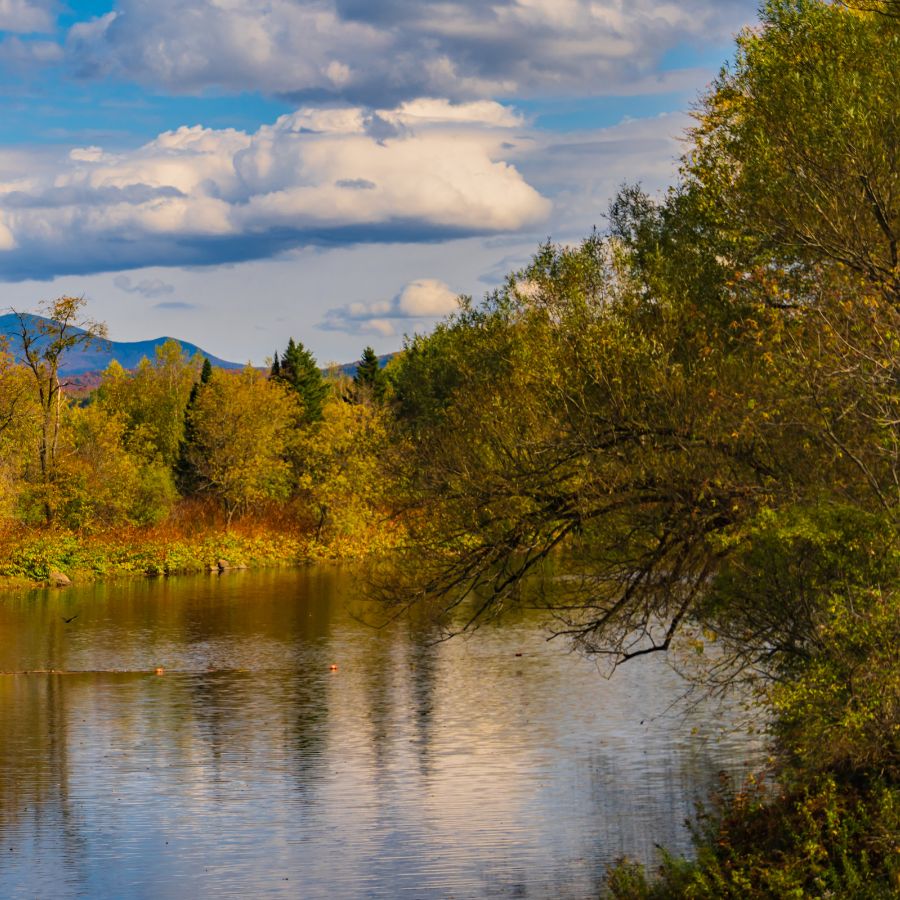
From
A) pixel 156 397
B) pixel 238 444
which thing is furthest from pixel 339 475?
pixel 156 397

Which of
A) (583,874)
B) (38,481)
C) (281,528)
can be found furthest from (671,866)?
(281,528)

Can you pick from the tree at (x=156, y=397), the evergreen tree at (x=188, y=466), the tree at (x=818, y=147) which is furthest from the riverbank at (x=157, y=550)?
the tree at (x=818, y=147)

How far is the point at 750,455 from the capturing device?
72.0ft

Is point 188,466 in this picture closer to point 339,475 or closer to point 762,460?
point 339,475

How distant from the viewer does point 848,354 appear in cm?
1870

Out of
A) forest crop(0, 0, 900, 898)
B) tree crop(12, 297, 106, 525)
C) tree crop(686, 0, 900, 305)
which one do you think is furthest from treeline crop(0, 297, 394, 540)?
tree crop(686, 0, 900, 305)

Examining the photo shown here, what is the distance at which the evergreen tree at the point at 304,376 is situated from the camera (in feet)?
345

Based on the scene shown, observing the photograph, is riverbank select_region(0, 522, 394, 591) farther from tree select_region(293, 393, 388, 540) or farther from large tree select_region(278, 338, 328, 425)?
large tree select_region(278, 338, 328, 425)

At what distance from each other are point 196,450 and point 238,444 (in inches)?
205

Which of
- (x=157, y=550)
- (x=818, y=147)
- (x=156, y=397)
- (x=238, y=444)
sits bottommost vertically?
(x=157, y=550)

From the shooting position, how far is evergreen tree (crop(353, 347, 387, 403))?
106625 millimetres

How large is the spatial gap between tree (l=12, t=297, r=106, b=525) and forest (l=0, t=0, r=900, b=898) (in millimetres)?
38673

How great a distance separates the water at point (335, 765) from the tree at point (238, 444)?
36.8m

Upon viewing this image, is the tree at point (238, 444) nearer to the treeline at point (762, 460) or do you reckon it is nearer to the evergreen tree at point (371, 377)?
the evergreen tree at point (371, 377)
